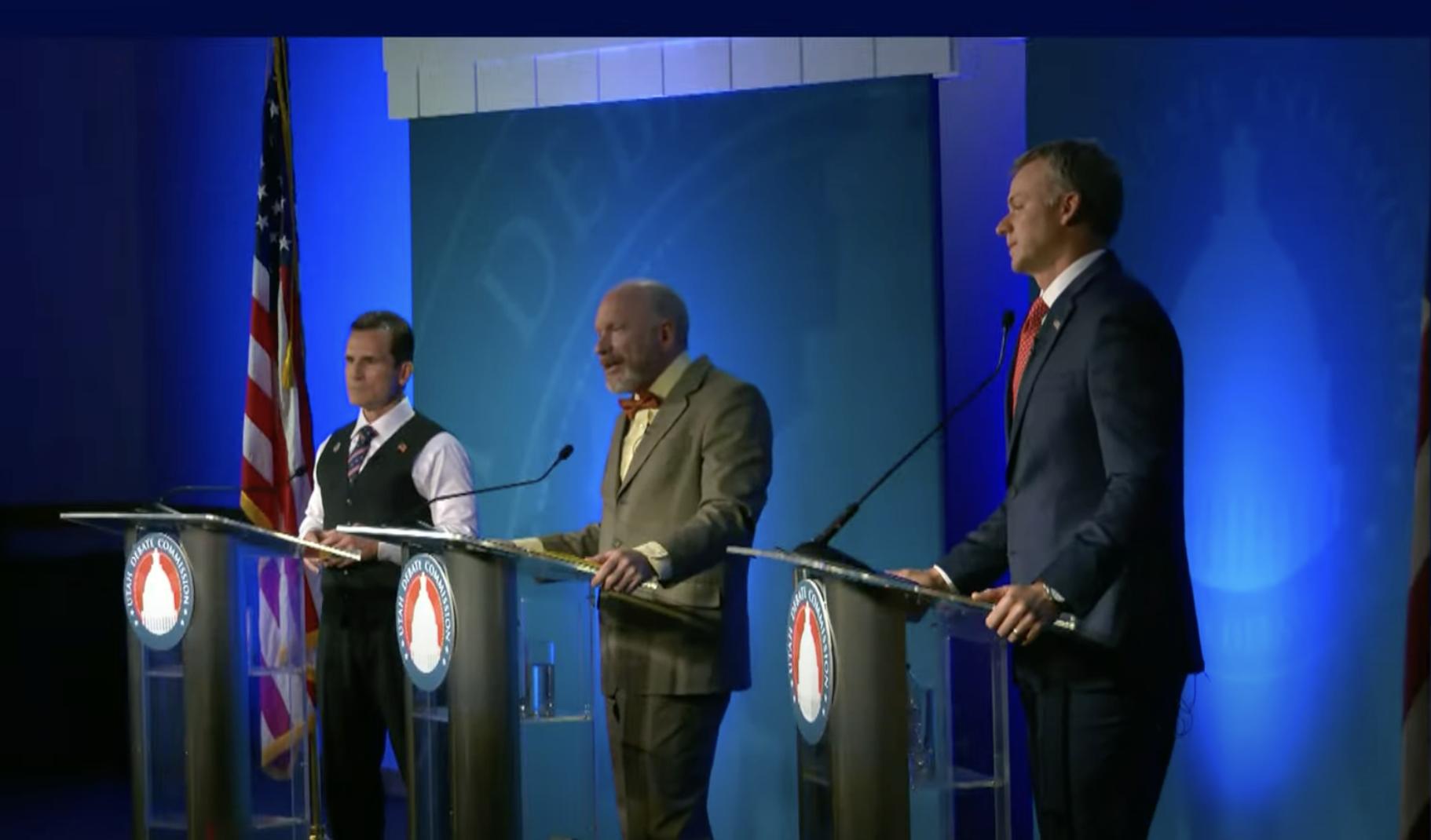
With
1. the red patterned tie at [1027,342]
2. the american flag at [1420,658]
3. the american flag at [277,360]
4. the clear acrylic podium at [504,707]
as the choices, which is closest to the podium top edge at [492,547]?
the clear acrylic podium at [504,707]

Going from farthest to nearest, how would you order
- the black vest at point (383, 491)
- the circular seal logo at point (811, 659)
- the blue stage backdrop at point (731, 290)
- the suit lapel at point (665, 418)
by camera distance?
1. the blue stage backdrop at point (731, 290)
2. the black vest at point (383, 491)
3. the suit lapel at point (665, 418)
4. the circular seal logo at point (811, 659)

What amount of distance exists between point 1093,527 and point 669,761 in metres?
1.62

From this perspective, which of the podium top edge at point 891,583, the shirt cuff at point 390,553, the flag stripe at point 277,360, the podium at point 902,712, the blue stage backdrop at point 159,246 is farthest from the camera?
the blue stage backdrop at point 159,246

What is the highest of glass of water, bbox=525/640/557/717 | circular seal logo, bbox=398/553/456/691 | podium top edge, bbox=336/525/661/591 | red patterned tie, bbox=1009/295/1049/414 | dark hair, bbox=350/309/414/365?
dark hair, bbox=350/309/414/365

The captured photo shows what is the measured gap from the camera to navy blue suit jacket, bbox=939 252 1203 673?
3469mm

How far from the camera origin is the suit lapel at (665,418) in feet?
16.1

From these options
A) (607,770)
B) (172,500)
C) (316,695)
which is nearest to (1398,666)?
(607,770)

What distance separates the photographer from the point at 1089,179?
374 centimetres

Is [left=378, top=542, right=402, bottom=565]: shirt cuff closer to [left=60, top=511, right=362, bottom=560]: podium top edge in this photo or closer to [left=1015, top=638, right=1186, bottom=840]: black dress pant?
[left=60, top=511, right=362, bottom=560]: podium top edge

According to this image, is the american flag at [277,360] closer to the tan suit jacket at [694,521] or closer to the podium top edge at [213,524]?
the podium top edge at [213,524]

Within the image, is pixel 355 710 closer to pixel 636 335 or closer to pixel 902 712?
pixel 636 335

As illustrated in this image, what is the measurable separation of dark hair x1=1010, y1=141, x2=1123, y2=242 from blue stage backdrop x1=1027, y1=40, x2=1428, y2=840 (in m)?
1.02

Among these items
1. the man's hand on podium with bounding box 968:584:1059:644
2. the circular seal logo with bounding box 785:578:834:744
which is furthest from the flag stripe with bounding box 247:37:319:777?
the man's hand on podium with bounding box 968:584:1059:644

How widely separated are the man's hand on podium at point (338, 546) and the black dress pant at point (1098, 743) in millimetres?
2098
